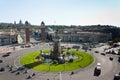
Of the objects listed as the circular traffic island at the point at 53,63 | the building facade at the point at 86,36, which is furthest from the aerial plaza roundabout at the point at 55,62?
the building facade at the point at 86,36

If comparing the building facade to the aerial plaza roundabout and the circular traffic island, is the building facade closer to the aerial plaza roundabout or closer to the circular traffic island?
the aerial plaza roundabout

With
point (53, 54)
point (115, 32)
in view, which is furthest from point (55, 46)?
point (115, 32)

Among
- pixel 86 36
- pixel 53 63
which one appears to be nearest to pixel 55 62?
pixel 53 63

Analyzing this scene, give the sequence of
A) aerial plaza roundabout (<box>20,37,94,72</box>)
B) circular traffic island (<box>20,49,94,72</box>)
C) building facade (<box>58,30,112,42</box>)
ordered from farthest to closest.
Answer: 1. building facade (<box>58,30,112,42</box>)
2. aerial plaza roundabout (<box>20,37,94,72</box>)
3. circular traffic island (<box>20,49,94,72</box>)

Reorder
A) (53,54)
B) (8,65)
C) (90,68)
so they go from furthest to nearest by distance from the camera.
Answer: (53,54) → (8,65) → (90,68)

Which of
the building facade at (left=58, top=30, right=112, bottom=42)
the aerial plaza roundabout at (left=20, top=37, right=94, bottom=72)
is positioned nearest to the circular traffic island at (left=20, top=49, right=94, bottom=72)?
the aerial plaza roundabout at (left=20, top=37, right=94, bottom=72)

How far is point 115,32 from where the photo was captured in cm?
14812

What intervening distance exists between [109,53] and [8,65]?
4824cm

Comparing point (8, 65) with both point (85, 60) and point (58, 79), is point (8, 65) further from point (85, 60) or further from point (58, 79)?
point (85, 60)

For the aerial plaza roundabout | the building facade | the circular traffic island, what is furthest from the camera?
the building facade

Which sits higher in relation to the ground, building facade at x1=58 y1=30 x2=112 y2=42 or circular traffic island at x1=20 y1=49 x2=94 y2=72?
building facade at x1=58 y1=30 x2=112 y2=42

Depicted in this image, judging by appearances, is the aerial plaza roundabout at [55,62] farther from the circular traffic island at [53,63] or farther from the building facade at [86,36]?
the building facade at [86,36]

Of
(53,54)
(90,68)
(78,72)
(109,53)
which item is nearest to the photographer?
(78,72)

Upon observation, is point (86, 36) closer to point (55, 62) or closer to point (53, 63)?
point (55, 62)
